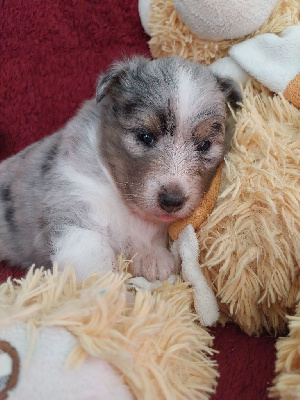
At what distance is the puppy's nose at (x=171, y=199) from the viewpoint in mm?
2125

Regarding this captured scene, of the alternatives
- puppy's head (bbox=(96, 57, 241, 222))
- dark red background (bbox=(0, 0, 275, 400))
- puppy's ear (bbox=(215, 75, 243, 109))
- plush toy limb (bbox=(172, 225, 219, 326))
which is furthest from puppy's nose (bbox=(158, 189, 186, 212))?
dark red background (bbox=(0, 0, 275, 400))

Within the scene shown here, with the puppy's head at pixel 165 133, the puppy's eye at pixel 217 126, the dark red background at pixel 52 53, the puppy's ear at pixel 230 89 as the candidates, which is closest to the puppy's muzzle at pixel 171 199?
the puppy's head at pixel 165 133

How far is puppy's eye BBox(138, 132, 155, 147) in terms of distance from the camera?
90.0 inches

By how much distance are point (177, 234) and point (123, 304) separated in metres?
0.81

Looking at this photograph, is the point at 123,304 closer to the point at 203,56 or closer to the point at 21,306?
the point at 21,306

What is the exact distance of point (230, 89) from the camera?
2457 millimetres

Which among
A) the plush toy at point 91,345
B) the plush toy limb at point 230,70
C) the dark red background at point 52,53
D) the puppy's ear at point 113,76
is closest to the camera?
the plush toy at point 91,345

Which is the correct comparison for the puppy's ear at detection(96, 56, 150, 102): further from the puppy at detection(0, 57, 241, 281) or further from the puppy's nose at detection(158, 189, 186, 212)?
the puppy's nose at detection(158, 189, 186, 212)

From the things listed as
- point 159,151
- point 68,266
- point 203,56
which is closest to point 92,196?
point 159,151

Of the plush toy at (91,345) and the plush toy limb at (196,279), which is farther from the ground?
the plush toy at (91,345)

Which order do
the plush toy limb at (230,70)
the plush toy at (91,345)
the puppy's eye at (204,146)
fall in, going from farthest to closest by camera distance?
the plush toy limb at (230,70) → the puppy's eye at (204,146) → the plush toy at (91,345)

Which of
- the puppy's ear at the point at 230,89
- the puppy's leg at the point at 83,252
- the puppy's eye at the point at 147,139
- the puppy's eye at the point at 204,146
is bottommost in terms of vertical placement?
the puppy's leg at the point at 83,252

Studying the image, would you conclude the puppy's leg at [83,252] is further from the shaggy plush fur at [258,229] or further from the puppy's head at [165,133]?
the shaggy plush fur at [258,229]

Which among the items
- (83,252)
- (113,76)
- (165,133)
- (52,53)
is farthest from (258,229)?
Result: (52,53)
